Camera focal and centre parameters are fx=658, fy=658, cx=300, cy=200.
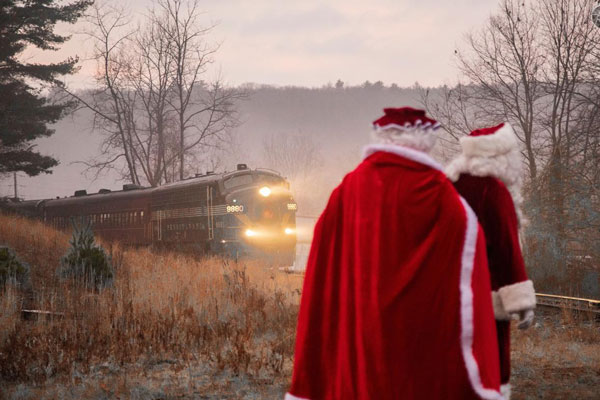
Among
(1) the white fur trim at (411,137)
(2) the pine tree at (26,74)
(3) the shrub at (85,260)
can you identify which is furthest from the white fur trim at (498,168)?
(2) the pine tree at (26,74)

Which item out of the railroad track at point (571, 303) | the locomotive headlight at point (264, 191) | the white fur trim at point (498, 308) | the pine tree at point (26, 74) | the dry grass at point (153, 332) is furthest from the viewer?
the pine tree at point (26, 74)

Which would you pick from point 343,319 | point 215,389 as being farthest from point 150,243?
point 343,319

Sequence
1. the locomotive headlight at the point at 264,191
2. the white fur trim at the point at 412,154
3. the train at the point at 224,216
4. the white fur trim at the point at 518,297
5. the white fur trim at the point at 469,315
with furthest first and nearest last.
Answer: the locomotive headlight at the point at 264,191 < the train at the point at 224,216 < the white fur trim at the point at 518,297 < the white fur trim at the point at 412,154 < the white fur trim at the point at 469,315

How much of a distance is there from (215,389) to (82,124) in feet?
601

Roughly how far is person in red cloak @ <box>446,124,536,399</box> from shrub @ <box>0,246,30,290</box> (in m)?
10.4

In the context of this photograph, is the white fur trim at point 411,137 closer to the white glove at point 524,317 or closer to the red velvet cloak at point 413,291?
the red velvet cloak at point 413,291

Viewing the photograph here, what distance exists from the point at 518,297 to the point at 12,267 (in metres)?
11.2

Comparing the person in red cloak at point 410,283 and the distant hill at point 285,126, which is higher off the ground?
the distant hill at point 285,126

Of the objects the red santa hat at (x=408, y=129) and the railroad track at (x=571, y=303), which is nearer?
the red santa hat at (x=408, y=129)

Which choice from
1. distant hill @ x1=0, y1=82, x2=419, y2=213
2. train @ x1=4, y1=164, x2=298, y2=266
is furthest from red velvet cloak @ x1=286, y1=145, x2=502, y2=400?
distant hill @ x1=0, y1=82, x2=419, y2=213

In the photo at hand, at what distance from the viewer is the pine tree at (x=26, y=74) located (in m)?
24.6

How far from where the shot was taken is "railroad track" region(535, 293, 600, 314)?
33.4 feet

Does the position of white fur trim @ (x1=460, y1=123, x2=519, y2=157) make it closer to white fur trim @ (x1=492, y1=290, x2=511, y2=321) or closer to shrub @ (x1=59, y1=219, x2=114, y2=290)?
white fur trim @ (x1=492, y1=290, x2=511, y2=321)

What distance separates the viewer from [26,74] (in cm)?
2636
